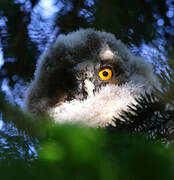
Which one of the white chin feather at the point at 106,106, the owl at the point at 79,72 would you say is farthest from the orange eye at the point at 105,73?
the white chin feather at the point at 106,106

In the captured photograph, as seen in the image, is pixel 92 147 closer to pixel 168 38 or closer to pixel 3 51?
pixel 168 38

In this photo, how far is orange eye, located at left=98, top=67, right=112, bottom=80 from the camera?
1407 millimetres

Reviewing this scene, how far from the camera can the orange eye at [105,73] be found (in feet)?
4.62

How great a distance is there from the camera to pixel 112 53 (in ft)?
4.71

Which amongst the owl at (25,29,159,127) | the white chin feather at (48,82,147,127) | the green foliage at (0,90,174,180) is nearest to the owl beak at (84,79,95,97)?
the owl at (25,29,159,127)

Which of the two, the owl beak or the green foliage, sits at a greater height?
the owl beak

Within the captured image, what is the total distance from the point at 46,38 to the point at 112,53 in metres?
0.84

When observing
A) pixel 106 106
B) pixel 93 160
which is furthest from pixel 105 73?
pixel 93 160

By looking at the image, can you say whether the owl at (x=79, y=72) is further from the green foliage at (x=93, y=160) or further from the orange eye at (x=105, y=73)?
the green foliage at (x=93, y=160)

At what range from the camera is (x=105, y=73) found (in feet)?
4.67

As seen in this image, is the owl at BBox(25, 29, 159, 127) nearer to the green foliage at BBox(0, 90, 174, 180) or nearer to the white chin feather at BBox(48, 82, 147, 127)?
the white chin feather at BBox(48, 82, 147, 127)

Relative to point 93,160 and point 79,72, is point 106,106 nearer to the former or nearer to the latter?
point 79,72

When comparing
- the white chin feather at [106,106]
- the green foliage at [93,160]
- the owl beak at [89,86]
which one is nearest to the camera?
the green foliage at [93,160]

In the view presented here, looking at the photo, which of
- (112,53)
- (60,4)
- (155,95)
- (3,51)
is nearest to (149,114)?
(155,95)
